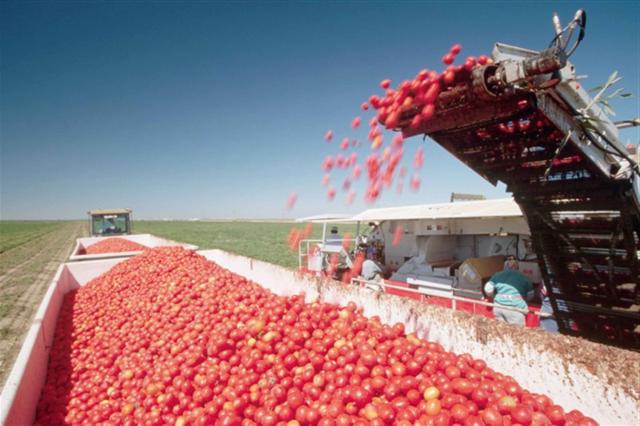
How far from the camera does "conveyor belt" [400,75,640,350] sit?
9.80ft

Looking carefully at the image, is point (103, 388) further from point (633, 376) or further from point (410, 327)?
point (633, 376)

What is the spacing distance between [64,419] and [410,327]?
4002mm

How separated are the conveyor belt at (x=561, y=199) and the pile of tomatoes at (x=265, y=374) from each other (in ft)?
6.89

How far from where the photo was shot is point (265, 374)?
11.7 ft

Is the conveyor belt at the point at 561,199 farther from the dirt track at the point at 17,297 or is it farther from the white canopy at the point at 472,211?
the dirt track at the point at 17,297

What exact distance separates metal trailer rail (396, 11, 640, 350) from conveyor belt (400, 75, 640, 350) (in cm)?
1

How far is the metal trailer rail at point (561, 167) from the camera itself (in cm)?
264

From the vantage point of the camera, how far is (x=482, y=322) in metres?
3.24

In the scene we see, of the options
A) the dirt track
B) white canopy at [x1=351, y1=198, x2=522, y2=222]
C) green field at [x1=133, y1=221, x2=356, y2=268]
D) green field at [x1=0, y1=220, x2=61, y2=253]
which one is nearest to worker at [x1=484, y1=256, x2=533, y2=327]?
white canopy at [x1=351, y1=198, x2=522, y2=222]

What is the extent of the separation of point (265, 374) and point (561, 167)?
3.81 m

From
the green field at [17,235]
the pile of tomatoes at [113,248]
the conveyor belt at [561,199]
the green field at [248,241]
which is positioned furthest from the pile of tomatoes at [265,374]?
the green field at [17,235]

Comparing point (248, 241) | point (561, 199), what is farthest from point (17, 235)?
point (561, 199)

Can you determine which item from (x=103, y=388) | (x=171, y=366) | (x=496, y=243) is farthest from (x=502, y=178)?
(x=496, y=243)

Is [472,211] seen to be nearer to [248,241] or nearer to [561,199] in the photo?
[561,199]
